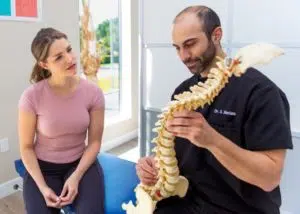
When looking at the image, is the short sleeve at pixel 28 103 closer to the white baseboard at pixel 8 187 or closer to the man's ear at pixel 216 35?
the man's ear at pixel 216 35

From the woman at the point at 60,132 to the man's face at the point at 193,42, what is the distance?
25.5 inches

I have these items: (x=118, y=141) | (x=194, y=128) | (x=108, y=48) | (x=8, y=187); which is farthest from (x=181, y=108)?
(x=108, y=48)

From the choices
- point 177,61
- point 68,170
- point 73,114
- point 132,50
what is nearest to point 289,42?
point 177,61

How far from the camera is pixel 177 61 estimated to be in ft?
7.59

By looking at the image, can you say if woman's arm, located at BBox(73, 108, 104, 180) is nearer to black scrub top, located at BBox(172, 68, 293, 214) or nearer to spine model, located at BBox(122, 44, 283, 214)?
spine model, located at BBox(122, 44, 283, 214)

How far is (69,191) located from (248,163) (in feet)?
2.85

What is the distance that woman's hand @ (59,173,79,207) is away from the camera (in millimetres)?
1428

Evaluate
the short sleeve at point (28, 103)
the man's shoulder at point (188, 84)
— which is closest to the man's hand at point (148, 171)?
the man's shoulder at point (188, 84)

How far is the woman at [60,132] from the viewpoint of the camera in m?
1.46

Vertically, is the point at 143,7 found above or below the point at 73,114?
above

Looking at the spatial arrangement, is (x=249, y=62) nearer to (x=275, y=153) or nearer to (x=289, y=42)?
(x=275, y=153)

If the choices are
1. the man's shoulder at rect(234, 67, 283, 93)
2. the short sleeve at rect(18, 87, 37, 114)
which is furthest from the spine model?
the short sleeve at rect(18, 87, 37, 114)

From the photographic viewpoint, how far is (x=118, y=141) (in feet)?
12.8

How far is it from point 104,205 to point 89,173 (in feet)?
0.56
